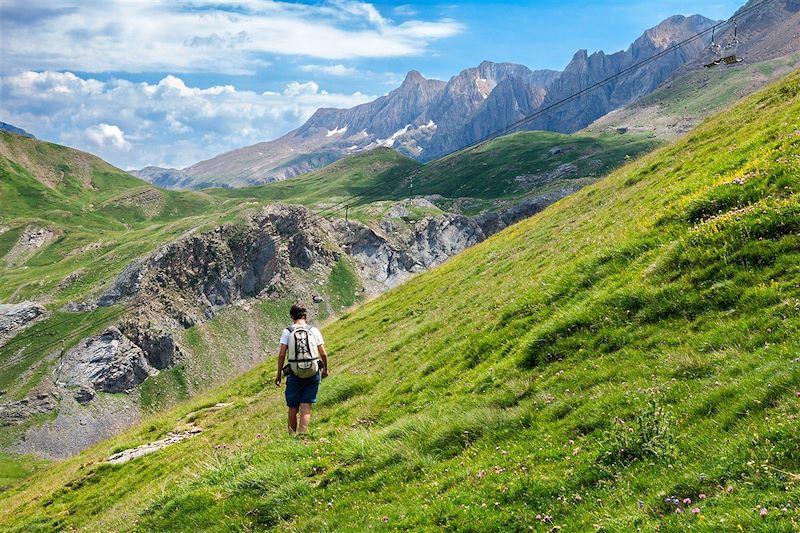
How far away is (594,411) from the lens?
32.4 ft

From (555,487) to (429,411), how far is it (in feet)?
19.9

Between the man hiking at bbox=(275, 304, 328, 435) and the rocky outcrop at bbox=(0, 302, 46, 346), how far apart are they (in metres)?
198

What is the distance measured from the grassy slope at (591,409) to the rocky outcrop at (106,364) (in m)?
157

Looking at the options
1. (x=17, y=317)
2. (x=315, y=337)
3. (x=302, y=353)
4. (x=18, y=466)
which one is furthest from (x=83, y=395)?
(x=302, y=353)

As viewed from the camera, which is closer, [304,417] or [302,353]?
[302,353]

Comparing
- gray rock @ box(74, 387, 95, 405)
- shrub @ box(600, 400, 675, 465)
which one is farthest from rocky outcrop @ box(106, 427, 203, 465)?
gray rock @ box(74, 387, 95, 405)

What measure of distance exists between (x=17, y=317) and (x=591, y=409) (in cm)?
21400

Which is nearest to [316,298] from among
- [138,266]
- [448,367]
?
[138,266]

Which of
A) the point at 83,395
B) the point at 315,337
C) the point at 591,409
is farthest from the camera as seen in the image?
the point at 83,395

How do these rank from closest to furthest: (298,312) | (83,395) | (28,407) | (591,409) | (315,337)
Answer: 1. (591,409)
2. (315,337)
3. (298,312)
4. (28,407)
5. (83,395)

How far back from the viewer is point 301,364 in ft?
49.2

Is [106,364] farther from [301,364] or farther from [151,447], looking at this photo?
[301,364]

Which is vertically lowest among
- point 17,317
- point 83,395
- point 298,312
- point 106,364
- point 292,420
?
point 83,395

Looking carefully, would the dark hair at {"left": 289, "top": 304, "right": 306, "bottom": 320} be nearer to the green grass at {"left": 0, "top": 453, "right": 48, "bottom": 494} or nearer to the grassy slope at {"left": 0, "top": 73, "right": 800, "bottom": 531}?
the grassy slope at {"left": 0, "top": 73, "right": 800, "bottom": 531}
